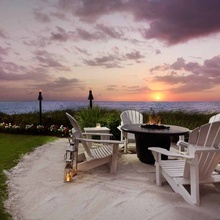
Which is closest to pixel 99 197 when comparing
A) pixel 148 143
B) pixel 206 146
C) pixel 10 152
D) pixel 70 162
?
pixel 70 162

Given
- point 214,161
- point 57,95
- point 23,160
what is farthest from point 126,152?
point 57,95

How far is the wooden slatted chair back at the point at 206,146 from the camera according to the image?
2.59 meters

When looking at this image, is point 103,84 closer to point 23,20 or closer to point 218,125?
point 23,20

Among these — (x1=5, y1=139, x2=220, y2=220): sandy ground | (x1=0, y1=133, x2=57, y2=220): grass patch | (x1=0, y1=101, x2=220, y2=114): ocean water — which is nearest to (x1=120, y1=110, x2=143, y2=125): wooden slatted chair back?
(x1=5, y1=139, x2=220, y2=220): sandy ground

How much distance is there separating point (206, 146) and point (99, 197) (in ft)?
4.67

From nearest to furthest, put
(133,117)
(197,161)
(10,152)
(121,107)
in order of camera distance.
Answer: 1. (197,161)
2. (10,152)
3. (133,117)
4. (121,107)

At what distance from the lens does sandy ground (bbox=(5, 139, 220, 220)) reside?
96.1 inches

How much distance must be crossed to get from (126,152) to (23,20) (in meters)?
6.24

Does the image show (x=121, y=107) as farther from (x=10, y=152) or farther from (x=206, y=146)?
(x=206, y=146)

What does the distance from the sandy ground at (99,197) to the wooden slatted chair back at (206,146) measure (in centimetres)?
45

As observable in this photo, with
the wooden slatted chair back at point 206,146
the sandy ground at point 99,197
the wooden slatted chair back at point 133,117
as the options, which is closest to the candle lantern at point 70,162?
the sandy ground at point 99,197

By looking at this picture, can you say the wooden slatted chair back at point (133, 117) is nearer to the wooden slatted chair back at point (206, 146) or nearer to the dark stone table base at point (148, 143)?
the dark stone table base at point (148, 143)

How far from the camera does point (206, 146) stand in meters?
2.70

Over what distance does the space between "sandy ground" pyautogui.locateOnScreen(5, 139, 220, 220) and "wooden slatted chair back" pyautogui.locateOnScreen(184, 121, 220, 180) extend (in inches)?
17.9
